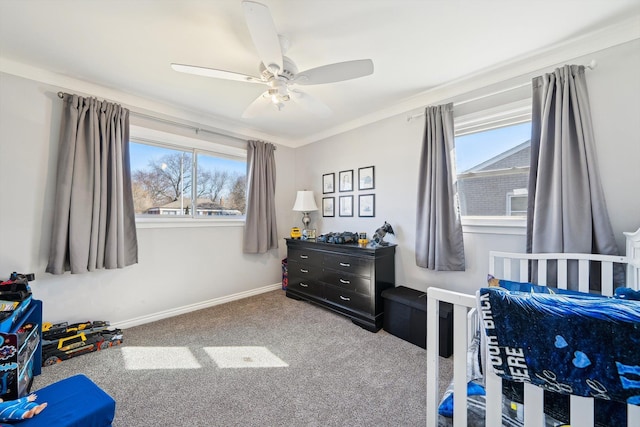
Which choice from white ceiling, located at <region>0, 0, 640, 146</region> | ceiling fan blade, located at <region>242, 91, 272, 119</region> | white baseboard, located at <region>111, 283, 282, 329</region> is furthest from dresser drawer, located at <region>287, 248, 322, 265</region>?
white ceiling, located at <region>0, 0, 640, 146</region>

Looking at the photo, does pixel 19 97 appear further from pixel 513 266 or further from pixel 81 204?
pixel 513 266

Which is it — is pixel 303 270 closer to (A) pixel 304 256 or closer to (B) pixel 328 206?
(A) pixel 304 256

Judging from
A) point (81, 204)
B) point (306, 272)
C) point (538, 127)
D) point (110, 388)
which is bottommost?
point (110, 388)

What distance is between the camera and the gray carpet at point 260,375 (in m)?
1.47

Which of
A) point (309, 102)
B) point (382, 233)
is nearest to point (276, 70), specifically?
point (309, 102)

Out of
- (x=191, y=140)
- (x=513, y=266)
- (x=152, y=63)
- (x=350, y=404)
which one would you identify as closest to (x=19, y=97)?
(x=152, y=63)

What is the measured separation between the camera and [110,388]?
66.4 inches

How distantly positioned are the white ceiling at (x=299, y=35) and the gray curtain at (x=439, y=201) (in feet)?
1.29

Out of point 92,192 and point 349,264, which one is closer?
point 92,192

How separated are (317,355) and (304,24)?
8.03ft

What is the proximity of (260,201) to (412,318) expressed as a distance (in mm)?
2376

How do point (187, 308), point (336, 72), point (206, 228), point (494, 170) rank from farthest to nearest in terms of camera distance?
point (206, 228)
point (187, 308)
point (494, 170)
point (336, 72)

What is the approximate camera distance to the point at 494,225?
221cm

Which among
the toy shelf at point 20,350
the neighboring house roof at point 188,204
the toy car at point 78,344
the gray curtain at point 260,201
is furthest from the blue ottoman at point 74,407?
the gray curtain at point 260,201
